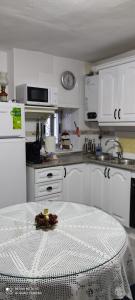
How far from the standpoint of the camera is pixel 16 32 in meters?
2.67

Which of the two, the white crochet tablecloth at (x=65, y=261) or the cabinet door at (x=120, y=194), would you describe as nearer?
the white crochet tablecloth at (x=65, y=261)

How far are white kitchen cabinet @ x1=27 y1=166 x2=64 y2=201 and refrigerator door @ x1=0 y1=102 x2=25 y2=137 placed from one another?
1.72 ft

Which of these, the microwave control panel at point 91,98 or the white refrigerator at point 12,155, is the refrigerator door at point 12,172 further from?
the microwave control panel at point 91,98

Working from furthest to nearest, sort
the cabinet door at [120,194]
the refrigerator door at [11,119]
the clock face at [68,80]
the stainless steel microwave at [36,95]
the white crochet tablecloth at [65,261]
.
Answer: the clock face at [68,80], the stainless steel microwave at [36,95], the cabinet door at [120,194], the refrigerator door at [11,119], the white crochet tablecloth at [65,261]

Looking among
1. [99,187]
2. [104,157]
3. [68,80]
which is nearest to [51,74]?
A: [68,80]

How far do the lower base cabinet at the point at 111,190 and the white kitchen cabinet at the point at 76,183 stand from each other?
0.09 metres

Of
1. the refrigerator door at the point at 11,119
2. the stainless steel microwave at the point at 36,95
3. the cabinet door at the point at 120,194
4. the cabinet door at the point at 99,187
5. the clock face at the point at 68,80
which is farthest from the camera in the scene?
the clock face at the point at 68,80

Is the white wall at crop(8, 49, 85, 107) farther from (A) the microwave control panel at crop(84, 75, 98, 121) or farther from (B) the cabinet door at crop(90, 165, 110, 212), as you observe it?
(B) the cabinet door at crop(90, 165, 110, 212)

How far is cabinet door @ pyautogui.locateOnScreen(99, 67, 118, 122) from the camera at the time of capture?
129 inches

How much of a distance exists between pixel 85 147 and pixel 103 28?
197cm

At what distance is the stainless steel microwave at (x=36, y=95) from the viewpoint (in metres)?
3.05

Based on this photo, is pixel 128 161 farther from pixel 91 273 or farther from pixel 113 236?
pixel 91 273

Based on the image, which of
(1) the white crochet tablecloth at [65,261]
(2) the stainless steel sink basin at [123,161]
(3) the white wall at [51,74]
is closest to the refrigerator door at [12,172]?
(3) the white wall at [51,74]

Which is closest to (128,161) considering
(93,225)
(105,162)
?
(105,162)
